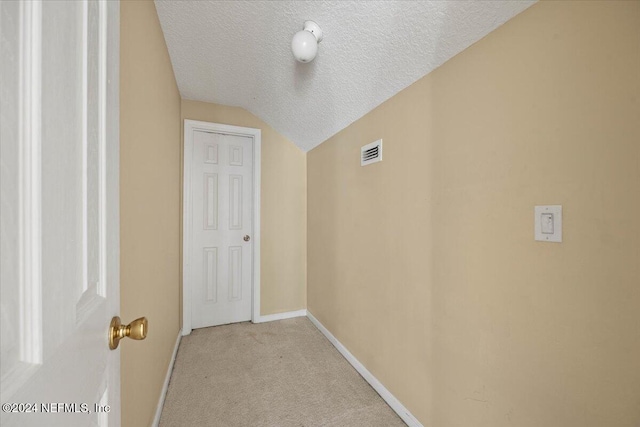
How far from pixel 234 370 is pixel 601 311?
2162 mm

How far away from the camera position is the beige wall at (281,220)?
114 inches

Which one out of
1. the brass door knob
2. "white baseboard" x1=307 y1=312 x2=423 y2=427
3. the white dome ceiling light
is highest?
the white dome ceiling light

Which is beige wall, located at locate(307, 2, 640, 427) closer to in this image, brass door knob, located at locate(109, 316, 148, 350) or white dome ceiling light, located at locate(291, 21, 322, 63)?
white dome ceiling light, located at locate(291, 21, 322, 63)

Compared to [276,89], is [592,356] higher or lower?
lower

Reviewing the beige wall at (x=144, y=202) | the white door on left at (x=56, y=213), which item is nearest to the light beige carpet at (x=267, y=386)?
the beige wall at (x=144, y=202)

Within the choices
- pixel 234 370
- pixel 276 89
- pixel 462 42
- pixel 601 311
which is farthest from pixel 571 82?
pixel 234 370

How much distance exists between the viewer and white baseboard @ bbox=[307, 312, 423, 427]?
1501 mm

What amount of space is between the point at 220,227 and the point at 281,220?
667 mm

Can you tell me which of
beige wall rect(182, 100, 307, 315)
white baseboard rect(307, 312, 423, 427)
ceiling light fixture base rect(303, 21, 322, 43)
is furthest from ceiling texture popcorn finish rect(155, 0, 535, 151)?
white baseboard rect(307, 312, 423, 427)

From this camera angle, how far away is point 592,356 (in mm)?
816

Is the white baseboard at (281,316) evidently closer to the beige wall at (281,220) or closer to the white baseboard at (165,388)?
the beige wall at (281,220)

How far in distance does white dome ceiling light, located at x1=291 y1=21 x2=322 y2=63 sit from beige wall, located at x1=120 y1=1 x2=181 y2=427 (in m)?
0.73

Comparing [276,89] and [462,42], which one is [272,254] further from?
[462,42]

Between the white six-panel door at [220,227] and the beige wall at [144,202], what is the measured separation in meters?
0.77
